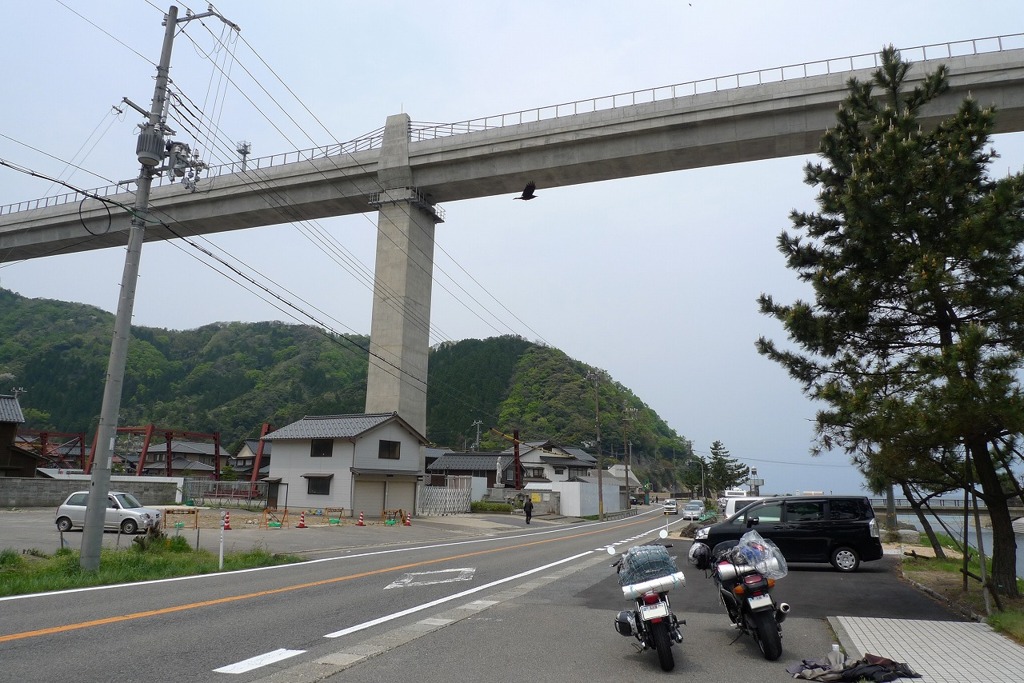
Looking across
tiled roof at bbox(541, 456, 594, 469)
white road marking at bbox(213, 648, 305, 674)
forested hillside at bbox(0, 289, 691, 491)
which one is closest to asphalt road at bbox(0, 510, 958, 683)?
white road marking at bbox(213, 648, 305, 674)

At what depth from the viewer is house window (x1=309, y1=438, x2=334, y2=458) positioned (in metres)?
35.1

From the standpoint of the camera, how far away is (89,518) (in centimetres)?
1188

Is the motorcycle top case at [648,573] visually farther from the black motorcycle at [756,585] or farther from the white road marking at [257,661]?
the white road marking at [257,661]

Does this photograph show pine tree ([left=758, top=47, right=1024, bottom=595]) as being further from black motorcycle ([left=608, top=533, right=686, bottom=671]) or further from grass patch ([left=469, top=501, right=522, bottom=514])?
grass patch ([left=469, top=501, right=522, bottom=514])

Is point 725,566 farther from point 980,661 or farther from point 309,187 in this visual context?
point 309,187

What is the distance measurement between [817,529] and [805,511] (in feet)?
1.46

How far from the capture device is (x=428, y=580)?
11.8 m

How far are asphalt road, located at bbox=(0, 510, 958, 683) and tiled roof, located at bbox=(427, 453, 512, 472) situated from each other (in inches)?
1964

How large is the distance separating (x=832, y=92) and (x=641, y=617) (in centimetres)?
2992

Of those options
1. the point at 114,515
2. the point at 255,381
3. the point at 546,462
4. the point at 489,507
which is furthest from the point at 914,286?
the point at 255,381

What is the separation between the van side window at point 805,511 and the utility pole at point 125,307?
14.1 metres

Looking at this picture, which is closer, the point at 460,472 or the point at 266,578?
the point at 266,578

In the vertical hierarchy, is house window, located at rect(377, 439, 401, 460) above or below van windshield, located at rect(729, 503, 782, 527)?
above

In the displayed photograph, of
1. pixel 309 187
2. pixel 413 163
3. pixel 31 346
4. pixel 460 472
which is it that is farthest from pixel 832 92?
pixel 31 346
